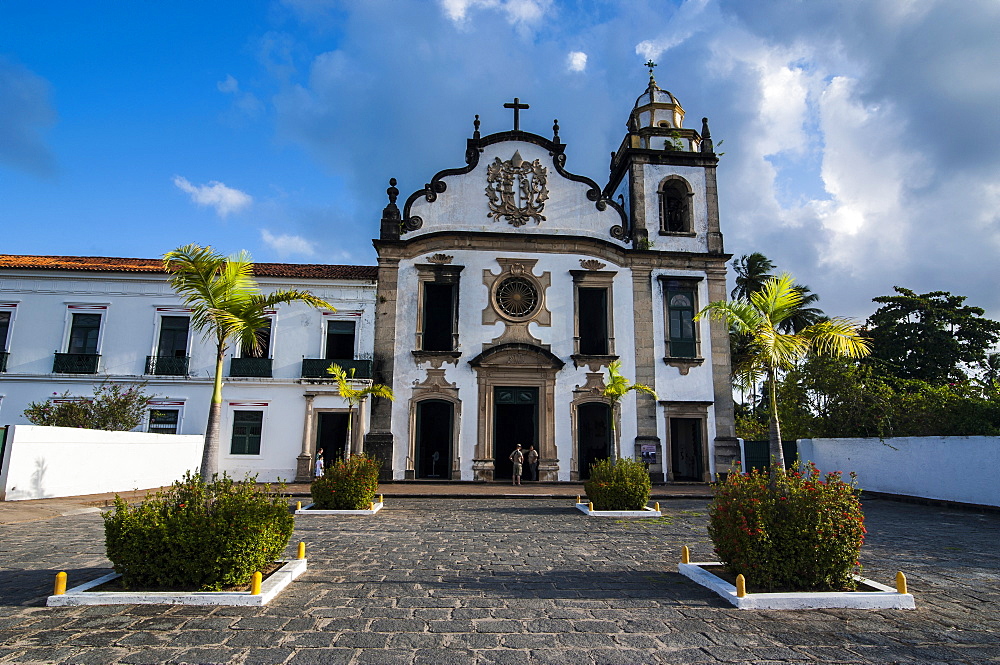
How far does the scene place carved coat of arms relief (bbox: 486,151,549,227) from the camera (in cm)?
2281

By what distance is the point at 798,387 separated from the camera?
22688mm

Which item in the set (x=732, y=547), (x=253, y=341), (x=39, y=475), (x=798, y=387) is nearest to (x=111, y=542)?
(x=253, y=341)

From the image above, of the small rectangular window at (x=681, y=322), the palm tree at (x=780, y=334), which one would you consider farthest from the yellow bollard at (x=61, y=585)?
the small rectangular window at (x=681, y=322)

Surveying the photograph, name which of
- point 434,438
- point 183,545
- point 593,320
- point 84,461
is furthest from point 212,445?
point 593,320

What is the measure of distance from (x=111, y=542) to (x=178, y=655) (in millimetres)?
2081

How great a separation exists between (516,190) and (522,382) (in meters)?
7.15

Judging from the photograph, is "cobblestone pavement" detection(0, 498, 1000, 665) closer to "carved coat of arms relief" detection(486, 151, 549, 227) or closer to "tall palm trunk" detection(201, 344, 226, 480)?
"tall palm trunk" detection(201, 344, 226, 480)

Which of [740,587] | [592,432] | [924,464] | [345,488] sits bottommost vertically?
[740,587]

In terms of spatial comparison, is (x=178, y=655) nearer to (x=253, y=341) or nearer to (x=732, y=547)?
(x=253, y=341)

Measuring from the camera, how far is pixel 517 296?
22.4 m

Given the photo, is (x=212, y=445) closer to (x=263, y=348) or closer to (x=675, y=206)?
(x=263, y=348)

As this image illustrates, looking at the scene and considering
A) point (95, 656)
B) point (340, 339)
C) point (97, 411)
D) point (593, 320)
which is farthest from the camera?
point (593, 320)

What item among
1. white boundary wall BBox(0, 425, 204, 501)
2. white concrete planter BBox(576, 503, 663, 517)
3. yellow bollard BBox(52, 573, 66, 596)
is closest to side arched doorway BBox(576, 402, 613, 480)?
white concrete planter BBox(576, 503, 663, 517)

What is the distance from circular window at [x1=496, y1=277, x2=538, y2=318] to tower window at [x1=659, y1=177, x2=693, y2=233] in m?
5.63
